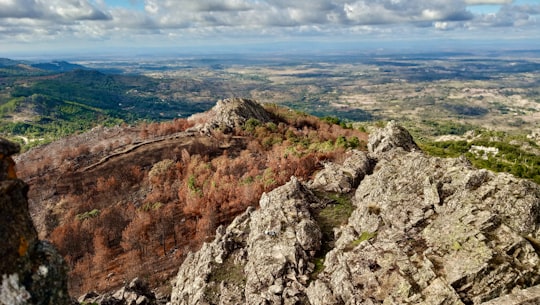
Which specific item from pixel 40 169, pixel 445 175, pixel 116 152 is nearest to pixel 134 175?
pixel 116 152

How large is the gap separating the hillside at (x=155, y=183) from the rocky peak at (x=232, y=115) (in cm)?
21

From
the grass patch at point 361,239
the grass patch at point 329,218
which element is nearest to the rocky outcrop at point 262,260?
the grass patch at point 329,218

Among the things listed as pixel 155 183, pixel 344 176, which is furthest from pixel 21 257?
pixel 155 183

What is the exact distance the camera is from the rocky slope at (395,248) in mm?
16266

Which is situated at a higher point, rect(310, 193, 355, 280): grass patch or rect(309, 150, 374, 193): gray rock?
rect(309, 150, 374, 193): gray rock

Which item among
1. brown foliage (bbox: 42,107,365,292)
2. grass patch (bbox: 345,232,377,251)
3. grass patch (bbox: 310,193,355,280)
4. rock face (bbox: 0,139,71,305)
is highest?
rock face (bbox: 0,139,71,305)

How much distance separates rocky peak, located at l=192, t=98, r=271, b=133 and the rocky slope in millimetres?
40256

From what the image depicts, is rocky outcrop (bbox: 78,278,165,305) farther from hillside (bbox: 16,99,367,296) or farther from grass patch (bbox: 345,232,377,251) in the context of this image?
grass patch (bbox: 345,232,377,251)

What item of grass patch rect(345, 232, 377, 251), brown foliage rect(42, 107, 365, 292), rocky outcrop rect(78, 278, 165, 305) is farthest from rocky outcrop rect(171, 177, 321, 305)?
brown foliage rect(42, 107, 365, 292)

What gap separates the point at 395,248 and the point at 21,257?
54.9ft

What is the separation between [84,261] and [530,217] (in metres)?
40.8

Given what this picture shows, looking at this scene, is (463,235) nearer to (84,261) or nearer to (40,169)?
(84,261)

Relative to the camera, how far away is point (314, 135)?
65062 millimetres

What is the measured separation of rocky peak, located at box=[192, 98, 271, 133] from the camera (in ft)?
226
